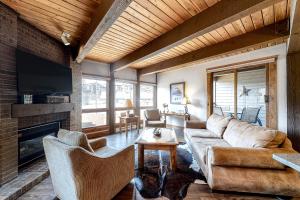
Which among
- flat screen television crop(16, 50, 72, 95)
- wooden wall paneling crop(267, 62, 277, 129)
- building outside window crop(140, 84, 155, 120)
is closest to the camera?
flat screen television crop(16, 50, 72, 95)

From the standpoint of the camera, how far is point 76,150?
138cm

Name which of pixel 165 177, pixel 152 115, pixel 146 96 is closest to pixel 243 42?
pixel 165 177

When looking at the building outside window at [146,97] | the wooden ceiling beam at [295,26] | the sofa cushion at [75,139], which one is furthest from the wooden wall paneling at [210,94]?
the sofa cushion at [75,139]

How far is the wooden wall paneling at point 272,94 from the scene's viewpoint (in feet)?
11.9

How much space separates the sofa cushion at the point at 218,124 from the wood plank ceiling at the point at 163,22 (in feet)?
5.66

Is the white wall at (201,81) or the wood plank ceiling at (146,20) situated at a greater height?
the wood plank ceiling at (146,20)

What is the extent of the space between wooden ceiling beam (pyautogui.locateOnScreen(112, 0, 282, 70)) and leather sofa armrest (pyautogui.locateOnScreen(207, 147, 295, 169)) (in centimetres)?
163

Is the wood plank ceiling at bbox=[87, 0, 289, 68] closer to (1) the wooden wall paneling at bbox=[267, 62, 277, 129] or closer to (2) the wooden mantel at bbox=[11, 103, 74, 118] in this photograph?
(1) the wooden wall paneling at bbox=[267, 62, 277, 129]

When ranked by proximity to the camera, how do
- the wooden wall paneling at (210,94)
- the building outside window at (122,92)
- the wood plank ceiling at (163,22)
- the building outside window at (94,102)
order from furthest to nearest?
the building outside window at (122,92)
the wooden wall paneling at (210,94)
the building outside window at (94,102)
the wood plank ceiling at (163,22)

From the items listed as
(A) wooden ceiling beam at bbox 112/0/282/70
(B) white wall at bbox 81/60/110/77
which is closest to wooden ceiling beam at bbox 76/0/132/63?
(A) wooden ceiling beam at bbox 112/0/282/70

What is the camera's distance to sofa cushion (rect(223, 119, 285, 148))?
79.7 inches

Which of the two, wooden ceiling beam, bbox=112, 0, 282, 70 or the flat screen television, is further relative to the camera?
the flat screen television

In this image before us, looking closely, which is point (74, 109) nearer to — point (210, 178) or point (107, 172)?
point (107, 172)

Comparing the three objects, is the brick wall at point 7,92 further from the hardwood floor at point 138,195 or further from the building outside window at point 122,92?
the building outside window at point 122,92
